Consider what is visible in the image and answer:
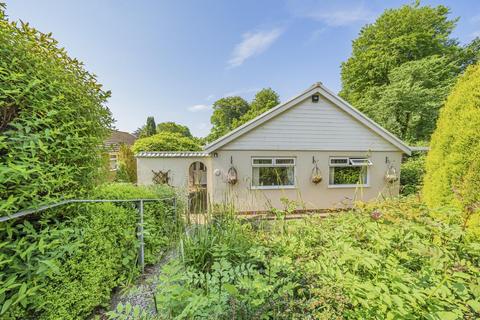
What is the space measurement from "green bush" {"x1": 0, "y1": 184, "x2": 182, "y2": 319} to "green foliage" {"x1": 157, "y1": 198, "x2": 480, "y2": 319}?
0.85 meters

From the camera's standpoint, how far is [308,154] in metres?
7.54

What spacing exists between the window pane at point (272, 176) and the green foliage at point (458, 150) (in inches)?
196

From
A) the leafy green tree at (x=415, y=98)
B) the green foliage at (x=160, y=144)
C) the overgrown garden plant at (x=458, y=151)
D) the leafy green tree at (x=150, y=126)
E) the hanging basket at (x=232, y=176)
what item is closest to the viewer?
the overgrown garden plant at (x=458, y=151)

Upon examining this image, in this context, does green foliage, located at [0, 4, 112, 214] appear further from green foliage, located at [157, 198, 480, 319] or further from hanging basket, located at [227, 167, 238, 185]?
hanging basket, located at [227, 167, 238, 185]

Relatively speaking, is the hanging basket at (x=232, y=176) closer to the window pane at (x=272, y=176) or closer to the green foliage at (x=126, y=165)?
the window pane at (x=272, y=176)

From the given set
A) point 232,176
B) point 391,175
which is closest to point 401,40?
point 391,175

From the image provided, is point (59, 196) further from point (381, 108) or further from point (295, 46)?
point (381, 108)

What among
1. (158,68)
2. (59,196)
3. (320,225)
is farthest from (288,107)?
(59,196)

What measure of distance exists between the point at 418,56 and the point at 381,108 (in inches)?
232

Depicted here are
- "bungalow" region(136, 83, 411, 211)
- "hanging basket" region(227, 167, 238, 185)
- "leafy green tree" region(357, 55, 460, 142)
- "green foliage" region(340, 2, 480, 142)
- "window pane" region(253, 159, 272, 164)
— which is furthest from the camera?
"green foliage" region(340, 2, 480, 142)

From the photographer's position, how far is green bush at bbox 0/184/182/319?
4.46 feet

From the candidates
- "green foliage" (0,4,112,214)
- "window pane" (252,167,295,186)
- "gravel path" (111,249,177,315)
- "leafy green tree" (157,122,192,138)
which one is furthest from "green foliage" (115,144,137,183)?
"leafy green tree" (157,122,192,138)

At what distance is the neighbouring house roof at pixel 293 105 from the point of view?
7.05 m

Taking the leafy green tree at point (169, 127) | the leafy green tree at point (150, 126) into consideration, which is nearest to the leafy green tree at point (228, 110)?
the leafy green tree at point (169, 127)
